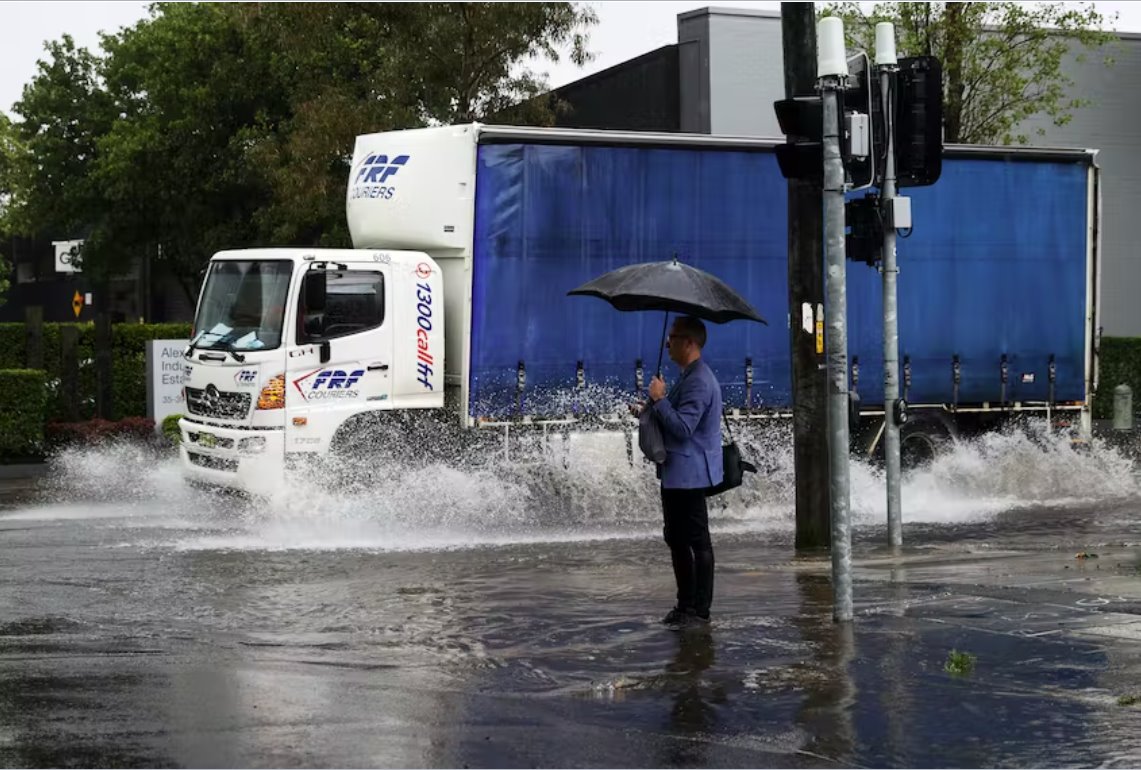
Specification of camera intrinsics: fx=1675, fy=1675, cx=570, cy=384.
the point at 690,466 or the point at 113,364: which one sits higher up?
the point at 113,364

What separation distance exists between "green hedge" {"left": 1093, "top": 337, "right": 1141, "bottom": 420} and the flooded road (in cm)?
1585

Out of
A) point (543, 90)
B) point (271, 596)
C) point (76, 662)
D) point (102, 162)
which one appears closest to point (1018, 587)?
point (271, 596)

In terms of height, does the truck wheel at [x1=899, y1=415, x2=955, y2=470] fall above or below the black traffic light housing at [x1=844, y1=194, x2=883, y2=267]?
below

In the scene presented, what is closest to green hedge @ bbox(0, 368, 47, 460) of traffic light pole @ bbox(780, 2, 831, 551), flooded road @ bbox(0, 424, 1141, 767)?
flooded road @ bbox(0, 424, 1141, 767)

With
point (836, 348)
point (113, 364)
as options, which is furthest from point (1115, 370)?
point (836, 348)

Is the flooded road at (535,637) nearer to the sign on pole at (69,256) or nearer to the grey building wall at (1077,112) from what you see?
the grey building wall at (1077,112)

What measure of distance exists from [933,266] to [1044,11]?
43.5 ft

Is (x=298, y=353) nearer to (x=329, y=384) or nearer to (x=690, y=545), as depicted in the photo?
(x=329, y=384)

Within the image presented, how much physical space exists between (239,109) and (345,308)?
28685 mm

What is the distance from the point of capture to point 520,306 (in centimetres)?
1628

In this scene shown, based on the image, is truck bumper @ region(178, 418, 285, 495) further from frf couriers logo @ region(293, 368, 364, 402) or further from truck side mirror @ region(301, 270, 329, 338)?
truck side mirror @ region(301, 270, 329, 338)

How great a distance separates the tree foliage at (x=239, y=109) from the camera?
2669cm

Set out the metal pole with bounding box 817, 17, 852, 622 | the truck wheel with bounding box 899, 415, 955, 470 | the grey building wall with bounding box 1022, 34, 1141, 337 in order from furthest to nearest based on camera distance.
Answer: the grey building wall with bounding box 1022, 34, 1141, 337
the truck wheel with bounding box 899, 415, 955, 470
the metal pole with bounding box 817, 17, 852, 622

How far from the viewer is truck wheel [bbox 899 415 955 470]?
18156mm
